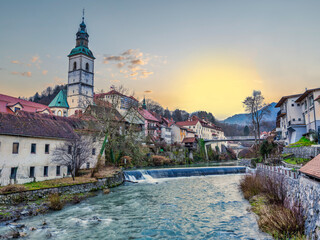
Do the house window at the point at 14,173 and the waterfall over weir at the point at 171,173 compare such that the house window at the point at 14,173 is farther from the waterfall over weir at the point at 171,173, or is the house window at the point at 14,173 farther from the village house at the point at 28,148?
the waterfall over weir at the point at 171,173

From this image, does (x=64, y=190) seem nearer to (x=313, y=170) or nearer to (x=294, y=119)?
(x=313, y=170)

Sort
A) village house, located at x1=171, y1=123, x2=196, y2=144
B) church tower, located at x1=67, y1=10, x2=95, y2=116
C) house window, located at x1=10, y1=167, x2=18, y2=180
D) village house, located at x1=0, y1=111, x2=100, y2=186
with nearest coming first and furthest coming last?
village house, located at x1=0, y1=111, x2=100, y2=186 → house window, located at x1=10, y1=167, x2=18, y2=180 → church tower, located at x1=67, y1=10, x2=95, y2=116 → village house, located at x1=171, y1=123, x2=196, y2=144

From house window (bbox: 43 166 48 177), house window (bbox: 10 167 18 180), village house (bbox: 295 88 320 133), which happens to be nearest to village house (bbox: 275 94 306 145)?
village house (bbox: 295 88 320 133)

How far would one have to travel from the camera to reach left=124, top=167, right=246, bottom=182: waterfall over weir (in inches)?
1279

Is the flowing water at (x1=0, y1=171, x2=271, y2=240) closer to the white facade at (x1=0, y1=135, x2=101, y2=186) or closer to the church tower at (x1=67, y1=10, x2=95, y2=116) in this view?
the white facade at (x1=0, y1=135, x2=101, y2=186)

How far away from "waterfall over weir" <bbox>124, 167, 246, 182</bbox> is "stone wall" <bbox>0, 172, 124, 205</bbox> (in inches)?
148

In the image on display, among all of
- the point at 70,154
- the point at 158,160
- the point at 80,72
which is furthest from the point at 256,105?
the point at 80,72

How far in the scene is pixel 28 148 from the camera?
22.5 metres

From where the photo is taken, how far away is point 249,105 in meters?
44.2

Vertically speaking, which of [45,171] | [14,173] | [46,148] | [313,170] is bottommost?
[45,171]

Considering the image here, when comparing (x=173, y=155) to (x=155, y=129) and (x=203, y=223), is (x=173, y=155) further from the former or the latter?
(x=203, y=223)

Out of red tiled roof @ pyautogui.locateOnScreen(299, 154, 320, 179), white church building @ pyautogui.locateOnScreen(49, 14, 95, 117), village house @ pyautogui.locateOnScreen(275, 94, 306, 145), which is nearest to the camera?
red tiled roof @ pyautogui.locateOnScreen(299, 154, 320, 179)

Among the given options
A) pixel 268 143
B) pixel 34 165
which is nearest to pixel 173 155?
pixel 268 143

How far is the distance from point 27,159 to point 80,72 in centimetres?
4763
